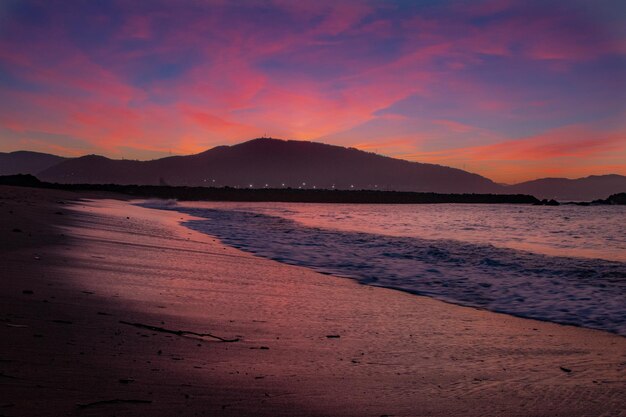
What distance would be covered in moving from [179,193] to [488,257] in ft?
380

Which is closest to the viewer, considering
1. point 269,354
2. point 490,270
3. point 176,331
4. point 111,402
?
point 111,402

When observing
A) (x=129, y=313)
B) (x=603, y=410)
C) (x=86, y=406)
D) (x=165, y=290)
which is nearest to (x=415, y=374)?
(x=603, y=410)

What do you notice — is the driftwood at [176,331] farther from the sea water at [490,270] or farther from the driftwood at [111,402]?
the sea water at [490,270]

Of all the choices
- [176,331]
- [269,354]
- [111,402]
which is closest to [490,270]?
[269,354]

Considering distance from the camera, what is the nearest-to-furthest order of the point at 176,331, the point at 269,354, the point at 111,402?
the point at 111,402 → the point at 269,354 → the point at 176,331

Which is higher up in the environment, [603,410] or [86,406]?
[86,406]

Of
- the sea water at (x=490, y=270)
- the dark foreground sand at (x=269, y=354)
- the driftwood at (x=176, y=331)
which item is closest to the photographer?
the dark foreground sand at (x=269, y=354)

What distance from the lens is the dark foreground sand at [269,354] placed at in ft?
10.6

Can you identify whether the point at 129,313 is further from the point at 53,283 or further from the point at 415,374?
the point at 415,374

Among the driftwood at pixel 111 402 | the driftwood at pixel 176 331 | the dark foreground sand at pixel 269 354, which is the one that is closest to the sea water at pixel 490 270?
the dark foreground sand at pixel 269 354

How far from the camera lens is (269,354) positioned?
4504 mm

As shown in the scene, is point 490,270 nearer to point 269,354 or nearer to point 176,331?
point 269,354

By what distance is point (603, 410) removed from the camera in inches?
142

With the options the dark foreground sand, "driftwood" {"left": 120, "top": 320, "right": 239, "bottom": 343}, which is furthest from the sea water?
"driftwood" {"left": 120, "top": 320, "right": 239, "bottom": 343}
